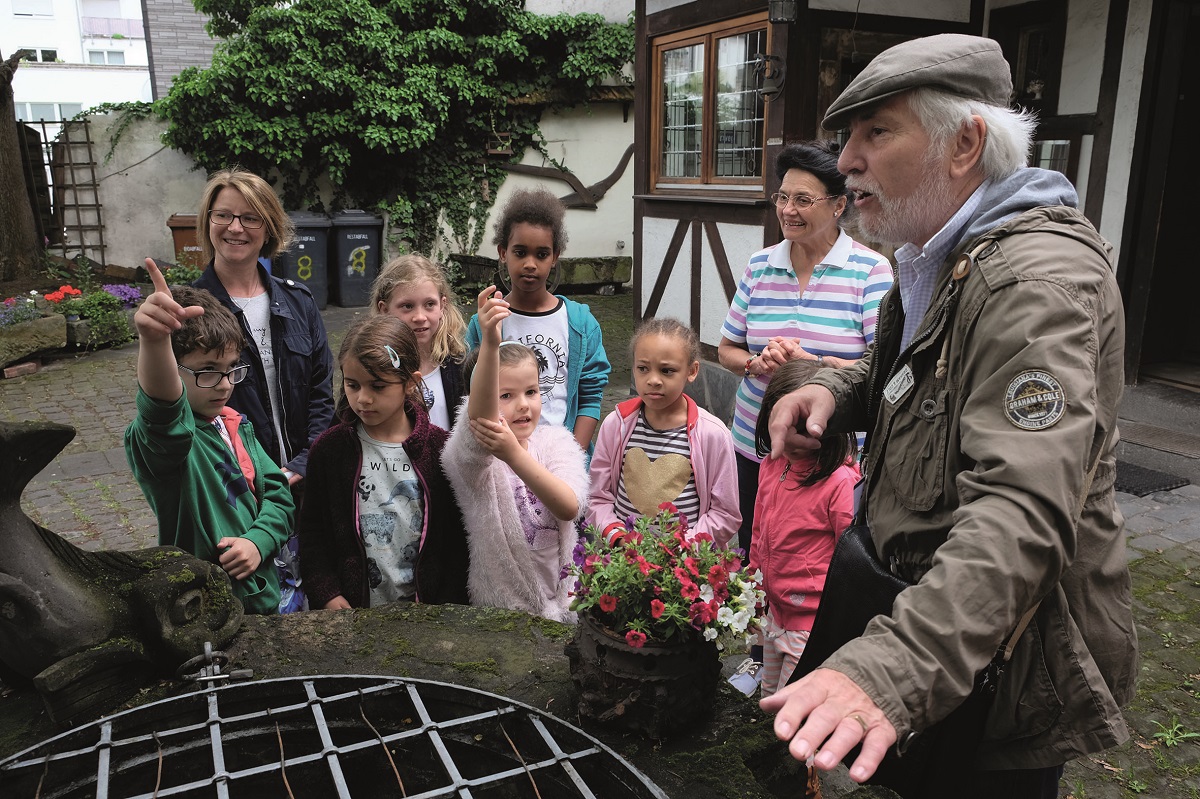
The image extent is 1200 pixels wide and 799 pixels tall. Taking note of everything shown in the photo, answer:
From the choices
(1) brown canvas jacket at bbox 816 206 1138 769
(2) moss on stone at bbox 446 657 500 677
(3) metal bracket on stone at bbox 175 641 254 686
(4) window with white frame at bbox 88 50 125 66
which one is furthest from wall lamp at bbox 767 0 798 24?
(4) window with white frame at bbox 88 50 125 66

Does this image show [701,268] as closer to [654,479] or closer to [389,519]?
[654,479]

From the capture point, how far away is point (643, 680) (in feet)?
5.26

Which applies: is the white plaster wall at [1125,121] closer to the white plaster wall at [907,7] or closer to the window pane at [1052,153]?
the window pane at [1052,153]

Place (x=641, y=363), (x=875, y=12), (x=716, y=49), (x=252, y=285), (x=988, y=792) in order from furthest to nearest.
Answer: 1. (x=716, y=49)
2. (x=875, y=12)
3. (x=252, y=285)
4. (x=641, y=363)
5. (x=988, y=792)

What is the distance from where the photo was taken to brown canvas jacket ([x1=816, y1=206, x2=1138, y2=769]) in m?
1.18

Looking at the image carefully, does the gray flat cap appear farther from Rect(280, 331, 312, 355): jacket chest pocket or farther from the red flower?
Rect(280, 331, 312, 355): jacket chest pocket

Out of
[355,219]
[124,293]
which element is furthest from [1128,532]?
[355,219]

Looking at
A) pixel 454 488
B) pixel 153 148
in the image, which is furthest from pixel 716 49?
pixel 153 148

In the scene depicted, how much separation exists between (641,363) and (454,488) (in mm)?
859

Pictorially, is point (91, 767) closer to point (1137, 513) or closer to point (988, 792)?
point (988, 792)

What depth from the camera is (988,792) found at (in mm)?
1569

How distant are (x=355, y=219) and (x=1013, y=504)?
12.5m

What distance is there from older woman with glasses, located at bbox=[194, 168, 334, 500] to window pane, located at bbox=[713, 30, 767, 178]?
423 centimetres

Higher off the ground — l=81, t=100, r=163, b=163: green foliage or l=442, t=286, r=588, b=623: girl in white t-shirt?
l=81, t=100, r=163, b=163: green foliage
